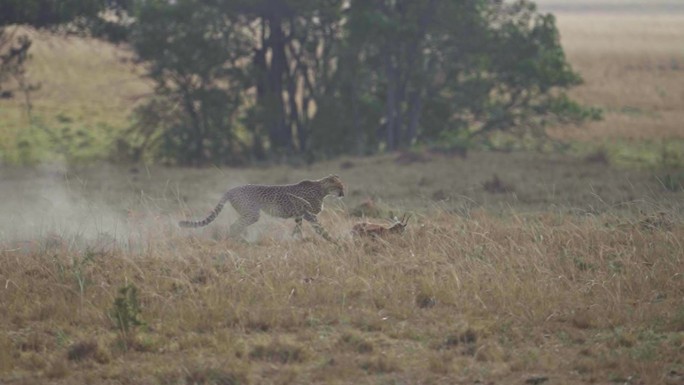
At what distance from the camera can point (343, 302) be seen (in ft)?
27.6

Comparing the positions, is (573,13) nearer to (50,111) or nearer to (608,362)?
(50,111)

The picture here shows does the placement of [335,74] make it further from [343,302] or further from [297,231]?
[343,302]

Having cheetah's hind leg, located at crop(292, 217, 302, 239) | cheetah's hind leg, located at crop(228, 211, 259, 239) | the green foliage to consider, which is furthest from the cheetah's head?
the green foliage

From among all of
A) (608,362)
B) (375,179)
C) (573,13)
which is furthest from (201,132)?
(573,13)

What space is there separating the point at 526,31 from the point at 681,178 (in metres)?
10.2

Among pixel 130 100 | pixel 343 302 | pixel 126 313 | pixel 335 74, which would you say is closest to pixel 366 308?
pixel 343 302

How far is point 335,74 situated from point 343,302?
2064cm

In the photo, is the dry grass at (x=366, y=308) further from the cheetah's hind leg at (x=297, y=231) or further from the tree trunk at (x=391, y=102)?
the tree trunk at (x=391, y=102)

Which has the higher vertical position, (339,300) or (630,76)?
(339,300)

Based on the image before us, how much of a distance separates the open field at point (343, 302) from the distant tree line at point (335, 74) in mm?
15498

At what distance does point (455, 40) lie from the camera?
28641 mm

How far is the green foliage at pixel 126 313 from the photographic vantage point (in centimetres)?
777

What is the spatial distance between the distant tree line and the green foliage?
19.0 metres

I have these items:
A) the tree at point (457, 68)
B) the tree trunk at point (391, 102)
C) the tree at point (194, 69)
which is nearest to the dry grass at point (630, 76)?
the tree at point (457, 68)
